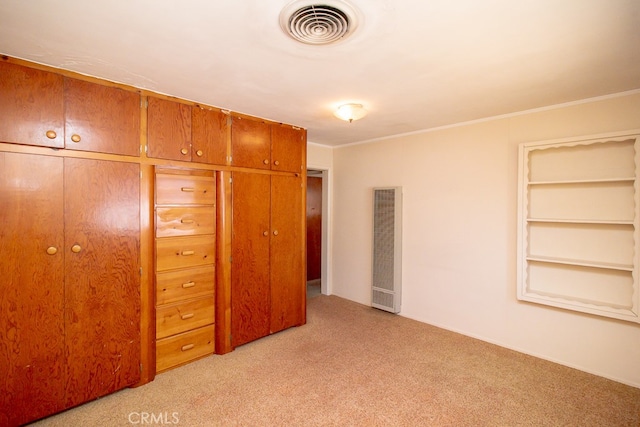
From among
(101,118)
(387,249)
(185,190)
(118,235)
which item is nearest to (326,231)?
(387,249)

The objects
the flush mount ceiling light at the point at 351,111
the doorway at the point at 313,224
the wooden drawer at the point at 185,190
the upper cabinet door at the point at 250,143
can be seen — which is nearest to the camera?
the wooden drawer at the point at 185,190

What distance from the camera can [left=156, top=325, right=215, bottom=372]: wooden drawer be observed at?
2.58 m

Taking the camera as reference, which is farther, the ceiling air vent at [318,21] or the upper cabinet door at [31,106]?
the upper cabinet door at [31,106]

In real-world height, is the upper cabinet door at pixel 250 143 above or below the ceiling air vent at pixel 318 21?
below

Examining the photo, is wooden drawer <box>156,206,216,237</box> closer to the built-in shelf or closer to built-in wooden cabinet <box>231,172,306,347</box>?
built-in wooden cabinet <box>231,172,306,347</box>

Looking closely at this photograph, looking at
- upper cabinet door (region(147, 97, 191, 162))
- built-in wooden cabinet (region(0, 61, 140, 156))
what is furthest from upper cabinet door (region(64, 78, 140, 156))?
upper cabinet door (region(147, 97, 191, 162))

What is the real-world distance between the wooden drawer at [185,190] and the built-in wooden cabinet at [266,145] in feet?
1.16

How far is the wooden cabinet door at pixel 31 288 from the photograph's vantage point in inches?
74.8

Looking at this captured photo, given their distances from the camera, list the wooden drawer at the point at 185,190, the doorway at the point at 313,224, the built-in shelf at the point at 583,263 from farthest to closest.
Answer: the doorway at the point at 313,224
the wooden drawer at the point at 185,190
the built-in shelf at the point at 583,263

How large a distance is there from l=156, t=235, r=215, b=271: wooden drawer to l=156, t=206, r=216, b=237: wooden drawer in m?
0.05

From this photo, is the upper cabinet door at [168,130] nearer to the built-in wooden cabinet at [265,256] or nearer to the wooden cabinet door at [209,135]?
the wooden cabinet door at [209,135]

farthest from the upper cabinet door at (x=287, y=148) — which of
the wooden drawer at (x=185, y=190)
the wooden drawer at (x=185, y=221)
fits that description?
the wooden drawer at (x=185, y=221)

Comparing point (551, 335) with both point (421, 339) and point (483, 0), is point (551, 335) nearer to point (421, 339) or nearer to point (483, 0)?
point (421, 339)

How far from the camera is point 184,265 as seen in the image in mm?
2699
